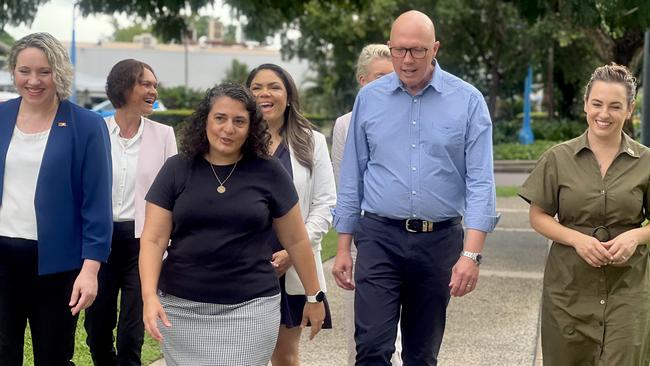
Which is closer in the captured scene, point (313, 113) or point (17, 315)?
point (17, 315)

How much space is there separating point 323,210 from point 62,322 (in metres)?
1.41

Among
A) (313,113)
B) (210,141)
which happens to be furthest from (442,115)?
(313,113)

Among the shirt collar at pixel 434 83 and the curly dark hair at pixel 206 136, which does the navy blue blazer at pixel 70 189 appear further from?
the shirt collar at pixel 434 83

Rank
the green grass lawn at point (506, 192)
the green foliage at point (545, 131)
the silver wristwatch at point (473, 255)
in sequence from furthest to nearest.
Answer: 1. the green foliage at point (545, 131)
2. the green grass lawn at point (506, 192)
3. the silver wristwatch at point (473, 255)

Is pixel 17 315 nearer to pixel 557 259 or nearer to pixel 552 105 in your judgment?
pixel 557 259

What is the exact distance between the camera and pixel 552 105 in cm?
3900

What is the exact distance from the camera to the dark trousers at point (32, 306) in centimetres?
437

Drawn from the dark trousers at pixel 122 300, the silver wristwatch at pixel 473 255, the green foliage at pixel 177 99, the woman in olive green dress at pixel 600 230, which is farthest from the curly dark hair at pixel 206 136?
the green foliage at pixel 177 99

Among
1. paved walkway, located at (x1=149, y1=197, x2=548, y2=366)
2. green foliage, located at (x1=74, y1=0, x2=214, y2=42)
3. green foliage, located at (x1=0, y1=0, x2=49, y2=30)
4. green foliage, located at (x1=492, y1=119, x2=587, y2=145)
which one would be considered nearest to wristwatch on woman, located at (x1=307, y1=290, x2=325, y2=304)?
paved walkway, located at (x1=149, y1=197, x2=548, y2=366)

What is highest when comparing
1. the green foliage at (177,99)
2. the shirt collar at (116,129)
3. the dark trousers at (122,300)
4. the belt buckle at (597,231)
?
the shirt collar at (116,129)

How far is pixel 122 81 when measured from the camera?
579cm

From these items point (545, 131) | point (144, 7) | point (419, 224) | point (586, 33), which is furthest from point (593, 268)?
point (545, 131)

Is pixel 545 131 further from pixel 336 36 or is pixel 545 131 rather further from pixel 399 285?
pixel 399 285

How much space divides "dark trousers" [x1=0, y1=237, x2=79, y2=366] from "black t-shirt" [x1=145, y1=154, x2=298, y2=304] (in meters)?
0.52
